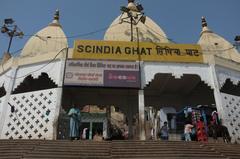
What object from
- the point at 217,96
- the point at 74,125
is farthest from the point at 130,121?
the point at 74,125

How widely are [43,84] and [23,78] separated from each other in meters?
2.55

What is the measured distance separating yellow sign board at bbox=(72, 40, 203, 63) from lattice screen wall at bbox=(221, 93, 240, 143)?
245 cm

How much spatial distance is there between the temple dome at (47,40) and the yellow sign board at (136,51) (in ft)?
20.0

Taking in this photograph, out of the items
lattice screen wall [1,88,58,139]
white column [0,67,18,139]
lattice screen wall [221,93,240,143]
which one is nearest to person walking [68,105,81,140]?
lattice screen wall [1,88,58,139]

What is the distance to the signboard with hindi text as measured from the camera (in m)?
13.0

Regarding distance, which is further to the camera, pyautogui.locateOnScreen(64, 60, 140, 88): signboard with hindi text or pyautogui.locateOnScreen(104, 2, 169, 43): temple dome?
pyautogui.locateOnScreen(104, 2, 169, 43): temple dome

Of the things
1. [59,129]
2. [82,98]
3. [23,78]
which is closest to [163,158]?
[59,129]

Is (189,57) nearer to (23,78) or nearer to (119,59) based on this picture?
(119,59)

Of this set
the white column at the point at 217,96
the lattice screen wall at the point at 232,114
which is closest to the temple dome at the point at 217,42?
the white column at the point at 217,96

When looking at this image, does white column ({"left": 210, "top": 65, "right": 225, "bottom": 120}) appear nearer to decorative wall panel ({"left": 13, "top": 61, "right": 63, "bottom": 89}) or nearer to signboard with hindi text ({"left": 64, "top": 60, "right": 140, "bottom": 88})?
signboard with hindi text ({"left": 64, "top": 60, "right": 140, "bottom": 88})

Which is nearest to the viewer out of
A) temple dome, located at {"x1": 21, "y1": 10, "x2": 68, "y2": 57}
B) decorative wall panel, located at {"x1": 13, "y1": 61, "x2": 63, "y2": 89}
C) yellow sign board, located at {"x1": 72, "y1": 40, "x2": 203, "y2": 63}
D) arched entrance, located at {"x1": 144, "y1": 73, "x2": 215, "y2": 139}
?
decorative wall panel, located at {"x1": 13, "y1": 61, "x2": 63, "y2": 89}

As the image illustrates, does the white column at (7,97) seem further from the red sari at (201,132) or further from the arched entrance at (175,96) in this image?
the red sari at (201,132)

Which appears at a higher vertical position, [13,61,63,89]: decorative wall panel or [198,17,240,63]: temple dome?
[198,17,240,63]: temple dome

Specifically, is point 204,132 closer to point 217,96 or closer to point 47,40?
point 217,96
